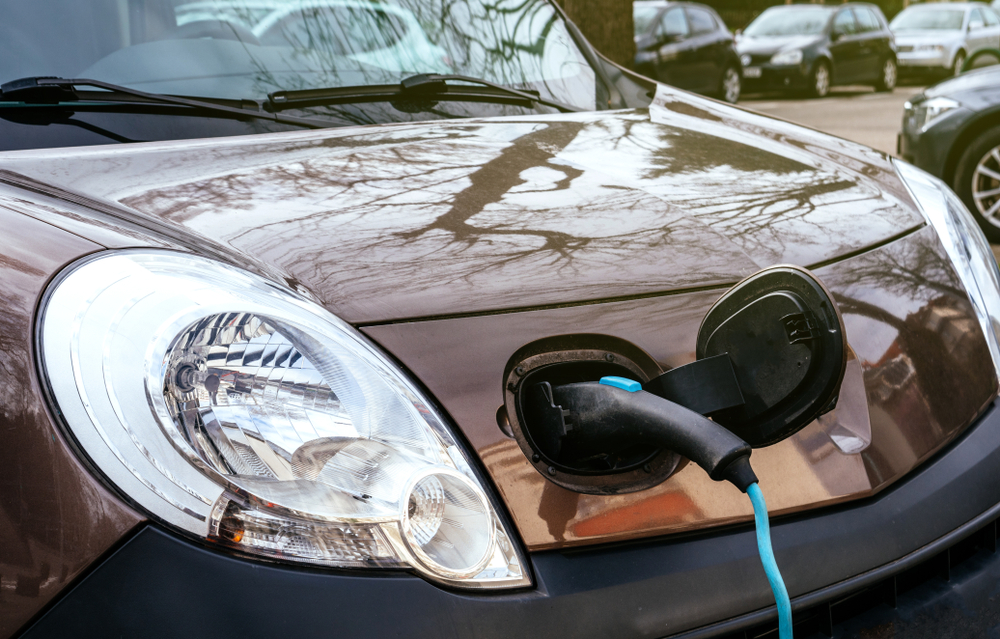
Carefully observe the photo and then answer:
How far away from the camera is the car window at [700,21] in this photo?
1362 centimetres

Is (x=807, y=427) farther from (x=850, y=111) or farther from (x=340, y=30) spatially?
(x=850, y=111)

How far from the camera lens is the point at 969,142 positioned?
5.74 m

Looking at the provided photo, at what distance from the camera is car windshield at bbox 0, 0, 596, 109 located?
70.8 inches

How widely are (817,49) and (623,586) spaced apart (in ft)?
51.9

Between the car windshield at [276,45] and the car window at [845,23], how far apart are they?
15.4 m

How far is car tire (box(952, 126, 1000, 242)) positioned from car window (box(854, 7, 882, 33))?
12.4 m

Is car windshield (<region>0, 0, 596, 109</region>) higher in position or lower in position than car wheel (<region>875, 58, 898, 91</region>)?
higher

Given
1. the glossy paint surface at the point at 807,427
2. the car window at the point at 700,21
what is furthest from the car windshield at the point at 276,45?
the car window at the point at 700,21

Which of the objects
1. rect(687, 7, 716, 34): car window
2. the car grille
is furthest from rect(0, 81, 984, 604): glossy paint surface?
rect(687, 7, 716, 34): car window

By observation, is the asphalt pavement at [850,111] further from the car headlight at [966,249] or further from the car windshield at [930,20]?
the car headlight at [966,249]

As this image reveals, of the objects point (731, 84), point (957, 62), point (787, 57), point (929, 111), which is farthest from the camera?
point (957, 62)

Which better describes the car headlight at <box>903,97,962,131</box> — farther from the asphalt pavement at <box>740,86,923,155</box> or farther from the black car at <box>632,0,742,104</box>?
the black car at <box>632,0,742,104</box>

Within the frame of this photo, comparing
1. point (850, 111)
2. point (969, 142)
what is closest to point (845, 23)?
point (850, 111)

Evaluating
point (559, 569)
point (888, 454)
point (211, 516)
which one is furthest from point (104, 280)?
point (888, 454)
